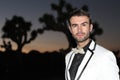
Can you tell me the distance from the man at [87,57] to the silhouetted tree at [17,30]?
19011 millimetres

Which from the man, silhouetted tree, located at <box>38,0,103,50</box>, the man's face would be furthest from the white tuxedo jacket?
silhouetted tree, located at <box>38,0,103,50</box>

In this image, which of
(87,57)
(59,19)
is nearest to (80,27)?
(87,57)

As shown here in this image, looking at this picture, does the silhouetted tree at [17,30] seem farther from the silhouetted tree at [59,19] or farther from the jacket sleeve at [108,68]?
the jacket sleeve at [108,68]

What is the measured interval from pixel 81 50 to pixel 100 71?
401mm

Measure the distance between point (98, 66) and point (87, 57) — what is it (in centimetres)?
20

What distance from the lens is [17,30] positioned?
22.6 metres

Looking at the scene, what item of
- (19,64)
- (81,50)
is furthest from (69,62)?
(19,64)

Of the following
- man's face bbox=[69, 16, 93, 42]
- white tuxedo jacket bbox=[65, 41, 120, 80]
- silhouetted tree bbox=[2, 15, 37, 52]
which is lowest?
silhouetted tree bbox=[2, 15, 37, 52]

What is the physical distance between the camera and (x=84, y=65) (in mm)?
2973

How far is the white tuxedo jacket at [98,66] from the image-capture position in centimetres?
278

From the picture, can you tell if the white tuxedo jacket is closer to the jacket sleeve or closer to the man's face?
the jacket sleeve

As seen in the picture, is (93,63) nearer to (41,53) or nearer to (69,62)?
(69,62)

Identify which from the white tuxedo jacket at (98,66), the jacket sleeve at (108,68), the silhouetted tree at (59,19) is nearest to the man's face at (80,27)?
the white tuxedo jacket at (98,66)

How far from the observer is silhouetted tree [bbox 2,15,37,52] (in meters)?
22.4
